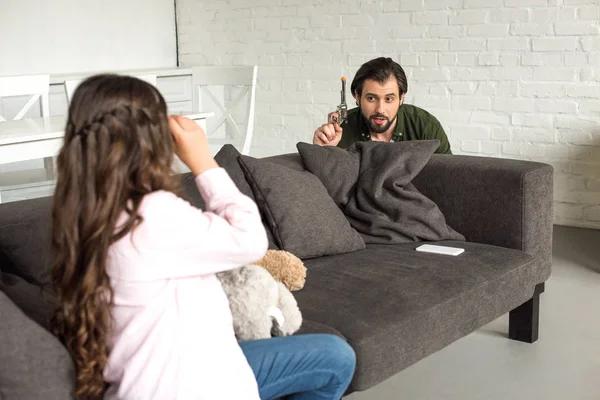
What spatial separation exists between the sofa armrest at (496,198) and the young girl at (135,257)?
1.49 meters

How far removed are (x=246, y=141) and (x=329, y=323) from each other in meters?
2.43

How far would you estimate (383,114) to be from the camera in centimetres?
331

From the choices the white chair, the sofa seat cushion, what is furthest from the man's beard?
the white chair

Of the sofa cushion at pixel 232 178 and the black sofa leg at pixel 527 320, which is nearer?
the sofa cushion at pixel 232 178

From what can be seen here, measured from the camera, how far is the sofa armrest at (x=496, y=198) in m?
2.78

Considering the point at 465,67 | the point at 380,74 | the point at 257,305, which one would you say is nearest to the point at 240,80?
the point at 465,67

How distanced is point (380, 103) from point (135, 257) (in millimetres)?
2028

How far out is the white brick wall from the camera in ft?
14.2

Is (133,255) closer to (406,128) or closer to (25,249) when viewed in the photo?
(25,249)

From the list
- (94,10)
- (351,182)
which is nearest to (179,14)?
(94,10)

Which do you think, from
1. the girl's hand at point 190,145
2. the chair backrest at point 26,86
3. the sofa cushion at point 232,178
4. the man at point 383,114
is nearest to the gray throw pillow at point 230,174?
the sofa cushion at point 232,178

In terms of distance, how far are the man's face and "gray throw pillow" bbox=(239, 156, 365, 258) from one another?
71 centimetres

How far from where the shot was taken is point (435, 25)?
475 centimetres

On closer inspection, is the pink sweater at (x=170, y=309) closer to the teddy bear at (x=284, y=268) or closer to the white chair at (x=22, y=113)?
the teddy bear at (x=284, y=268)
